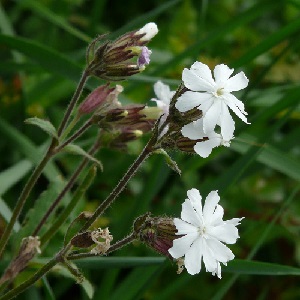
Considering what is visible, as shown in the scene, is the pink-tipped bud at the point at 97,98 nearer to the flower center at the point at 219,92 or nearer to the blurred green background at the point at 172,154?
the blurred green background at the point at 172,154

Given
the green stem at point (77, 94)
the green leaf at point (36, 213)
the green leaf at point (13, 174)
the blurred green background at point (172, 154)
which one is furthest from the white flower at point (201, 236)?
the green leaf at point (13, 174)

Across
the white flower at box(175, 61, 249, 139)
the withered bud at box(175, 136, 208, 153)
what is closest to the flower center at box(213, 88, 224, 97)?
the white flower at box(175, 61, 249, 139)

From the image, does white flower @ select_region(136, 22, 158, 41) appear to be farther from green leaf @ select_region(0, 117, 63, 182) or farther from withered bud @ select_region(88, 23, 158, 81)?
green leaf @ select_region(0, 117, 63, 182)

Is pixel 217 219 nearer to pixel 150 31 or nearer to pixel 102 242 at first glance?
pixel 102 242

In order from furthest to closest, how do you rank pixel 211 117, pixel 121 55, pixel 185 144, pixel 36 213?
pixel 36 213
pixel 121 55
pixel 185 144
pixel 211 117

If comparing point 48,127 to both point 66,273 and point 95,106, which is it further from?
point 66,273

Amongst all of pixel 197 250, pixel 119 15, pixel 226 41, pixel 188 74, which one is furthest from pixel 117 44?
pixel 119 15

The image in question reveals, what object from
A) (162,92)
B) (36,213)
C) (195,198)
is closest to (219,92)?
(195,198)
